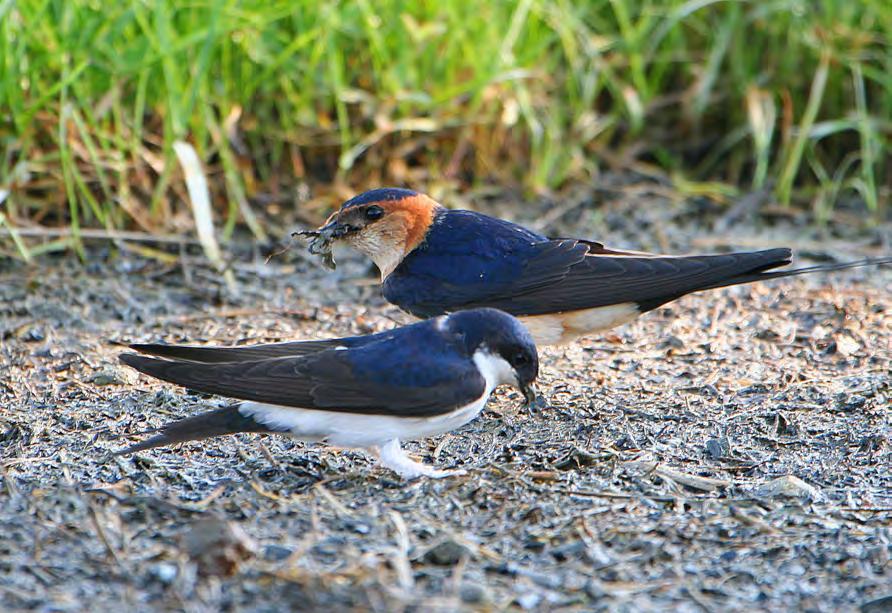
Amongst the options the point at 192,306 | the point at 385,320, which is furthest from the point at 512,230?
the point at 192,306

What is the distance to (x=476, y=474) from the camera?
3.51m

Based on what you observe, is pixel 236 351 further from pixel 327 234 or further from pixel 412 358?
pixel 327 234

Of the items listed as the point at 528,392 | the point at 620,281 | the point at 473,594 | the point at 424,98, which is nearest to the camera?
the point at 473,594

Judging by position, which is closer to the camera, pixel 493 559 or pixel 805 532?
pixel 493 559

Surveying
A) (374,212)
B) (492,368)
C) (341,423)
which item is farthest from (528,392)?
(374,212)

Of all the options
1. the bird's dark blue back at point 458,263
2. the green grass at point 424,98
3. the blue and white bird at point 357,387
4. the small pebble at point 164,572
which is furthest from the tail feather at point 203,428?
the green grass at point 424,98

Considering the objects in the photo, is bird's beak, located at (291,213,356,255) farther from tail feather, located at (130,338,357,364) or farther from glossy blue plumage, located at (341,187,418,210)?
tail feather, located at (130,338,357,364)

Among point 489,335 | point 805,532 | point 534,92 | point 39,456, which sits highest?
point 534,92

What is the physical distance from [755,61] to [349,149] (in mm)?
2173

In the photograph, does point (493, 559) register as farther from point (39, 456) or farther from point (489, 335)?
point (39, 456)

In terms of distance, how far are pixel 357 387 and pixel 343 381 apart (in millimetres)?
42

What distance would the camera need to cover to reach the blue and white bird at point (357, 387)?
3.44 meters

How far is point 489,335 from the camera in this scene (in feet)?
12.0

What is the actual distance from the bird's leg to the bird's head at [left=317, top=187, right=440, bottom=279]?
1.26 metres
